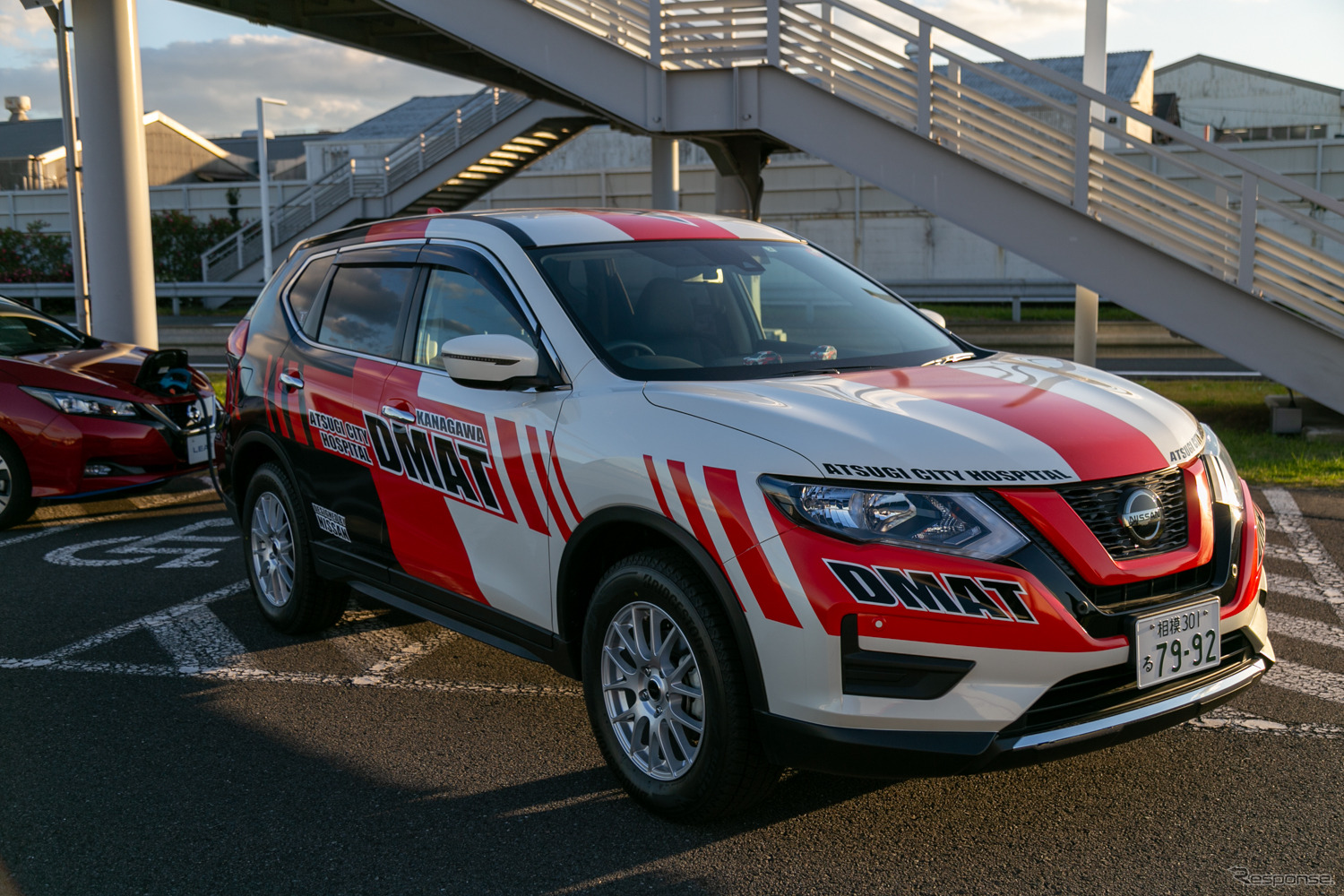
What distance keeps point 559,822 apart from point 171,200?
34.9 meters

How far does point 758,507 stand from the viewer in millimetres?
3148

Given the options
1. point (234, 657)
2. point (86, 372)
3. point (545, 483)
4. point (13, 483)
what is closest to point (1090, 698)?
point (545, 483)

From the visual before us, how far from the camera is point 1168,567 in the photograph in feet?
10.5

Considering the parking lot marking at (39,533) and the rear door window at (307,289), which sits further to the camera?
the parking lot marking at (39,533)

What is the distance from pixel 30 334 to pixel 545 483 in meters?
6.60

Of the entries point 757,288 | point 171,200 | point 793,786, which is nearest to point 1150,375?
point 757,288

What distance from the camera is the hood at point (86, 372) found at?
7938mm

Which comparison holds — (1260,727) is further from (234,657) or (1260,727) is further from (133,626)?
(133,626)

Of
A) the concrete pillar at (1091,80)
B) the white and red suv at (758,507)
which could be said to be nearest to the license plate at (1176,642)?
the white and red suv at (758,507)

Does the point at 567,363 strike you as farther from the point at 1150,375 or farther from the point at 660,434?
the point at 1150,375

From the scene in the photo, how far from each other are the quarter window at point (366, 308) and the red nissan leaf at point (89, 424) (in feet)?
9.83

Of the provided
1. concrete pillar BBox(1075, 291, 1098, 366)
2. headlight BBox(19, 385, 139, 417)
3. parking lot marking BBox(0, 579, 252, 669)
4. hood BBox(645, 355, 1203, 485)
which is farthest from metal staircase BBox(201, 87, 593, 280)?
hood BBox(645, 355, 1203, 485)

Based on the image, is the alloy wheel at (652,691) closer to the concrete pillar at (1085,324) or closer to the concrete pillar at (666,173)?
the concrete pillar at (1085,324)

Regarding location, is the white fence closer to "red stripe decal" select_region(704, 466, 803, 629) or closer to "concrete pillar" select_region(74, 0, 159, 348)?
"concrete pillar" select_region(74, 0, 159, 348)
